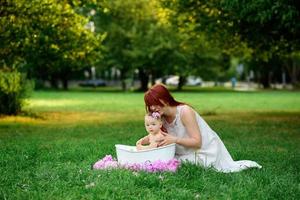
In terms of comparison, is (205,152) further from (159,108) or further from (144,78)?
(144,78)

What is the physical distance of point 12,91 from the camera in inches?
872

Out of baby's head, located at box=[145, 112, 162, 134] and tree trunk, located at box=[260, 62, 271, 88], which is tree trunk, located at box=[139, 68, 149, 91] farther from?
baby's head, located at box=[145, 112, 162, 134]

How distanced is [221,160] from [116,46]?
49.7 meters

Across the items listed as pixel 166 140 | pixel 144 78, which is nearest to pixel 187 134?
pixel 166 140

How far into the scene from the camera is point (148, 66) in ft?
188

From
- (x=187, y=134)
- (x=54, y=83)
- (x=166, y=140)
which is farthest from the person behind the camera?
(x=54, y=83)

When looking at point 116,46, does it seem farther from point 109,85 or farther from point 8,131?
point 8,131

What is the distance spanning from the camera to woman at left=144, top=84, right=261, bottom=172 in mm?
8008

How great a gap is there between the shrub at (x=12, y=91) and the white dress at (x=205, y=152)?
1427 centimetres

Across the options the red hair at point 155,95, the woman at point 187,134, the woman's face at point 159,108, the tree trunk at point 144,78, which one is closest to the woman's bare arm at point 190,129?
the woman at point 187,134

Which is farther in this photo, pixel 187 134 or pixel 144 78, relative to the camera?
pixel 144 78

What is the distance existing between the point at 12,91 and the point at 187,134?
15.0 m

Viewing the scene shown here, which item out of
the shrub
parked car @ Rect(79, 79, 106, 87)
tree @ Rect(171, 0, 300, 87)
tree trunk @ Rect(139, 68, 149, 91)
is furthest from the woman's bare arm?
parked car @ Rect(79, 79, 106, 87)

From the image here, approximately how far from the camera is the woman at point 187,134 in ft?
26.3
